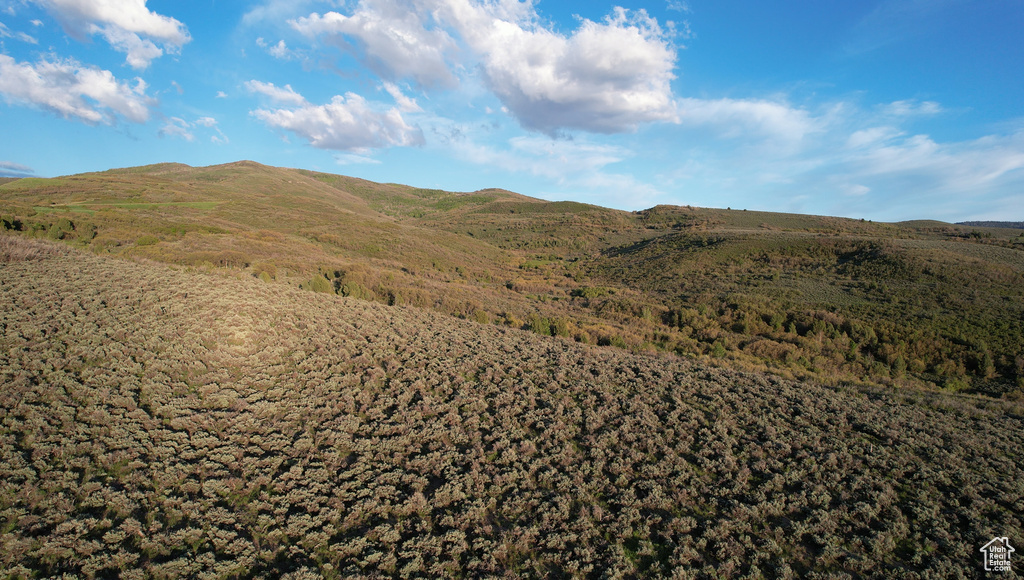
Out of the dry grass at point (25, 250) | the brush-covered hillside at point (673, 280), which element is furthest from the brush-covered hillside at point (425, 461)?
the brush-covered hillside at point (673, 280)

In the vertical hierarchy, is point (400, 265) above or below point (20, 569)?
above

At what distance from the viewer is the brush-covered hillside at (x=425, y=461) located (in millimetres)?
5691

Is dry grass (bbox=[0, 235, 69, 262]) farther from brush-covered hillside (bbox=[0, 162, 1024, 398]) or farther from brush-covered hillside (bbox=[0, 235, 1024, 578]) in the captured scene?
brush-covered hillside (bbox=[0, 162, 1024, 398])

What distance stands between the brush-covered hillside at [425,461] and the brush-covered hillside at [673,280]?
679 cm

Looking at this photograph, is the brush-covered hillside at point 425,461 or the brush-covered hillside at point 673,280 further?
the brush-covered hillside at point 673,280

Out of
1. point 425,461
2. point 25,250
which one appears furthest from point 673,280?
point 25,250

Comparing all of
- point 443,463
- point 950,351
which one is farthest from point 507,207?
point 443,463

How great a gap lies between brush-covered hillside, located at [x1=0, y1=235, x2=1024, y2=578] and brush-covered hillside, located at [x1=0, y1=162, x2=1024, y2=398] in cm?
679

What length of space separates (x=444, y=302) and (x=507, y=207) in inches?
3780

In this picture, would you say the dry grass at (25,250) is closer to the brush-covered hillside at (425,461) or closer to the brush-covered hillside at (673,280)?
the brush-covered hillside at (425,461)

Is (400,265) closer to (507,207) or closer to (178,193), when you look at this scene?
(178,193)

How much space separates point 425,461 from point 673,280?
37.9 meters

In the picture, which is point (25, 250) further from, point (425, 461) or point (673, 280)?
point (673, 280)

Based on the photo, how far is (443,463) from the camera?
792 centimetres
